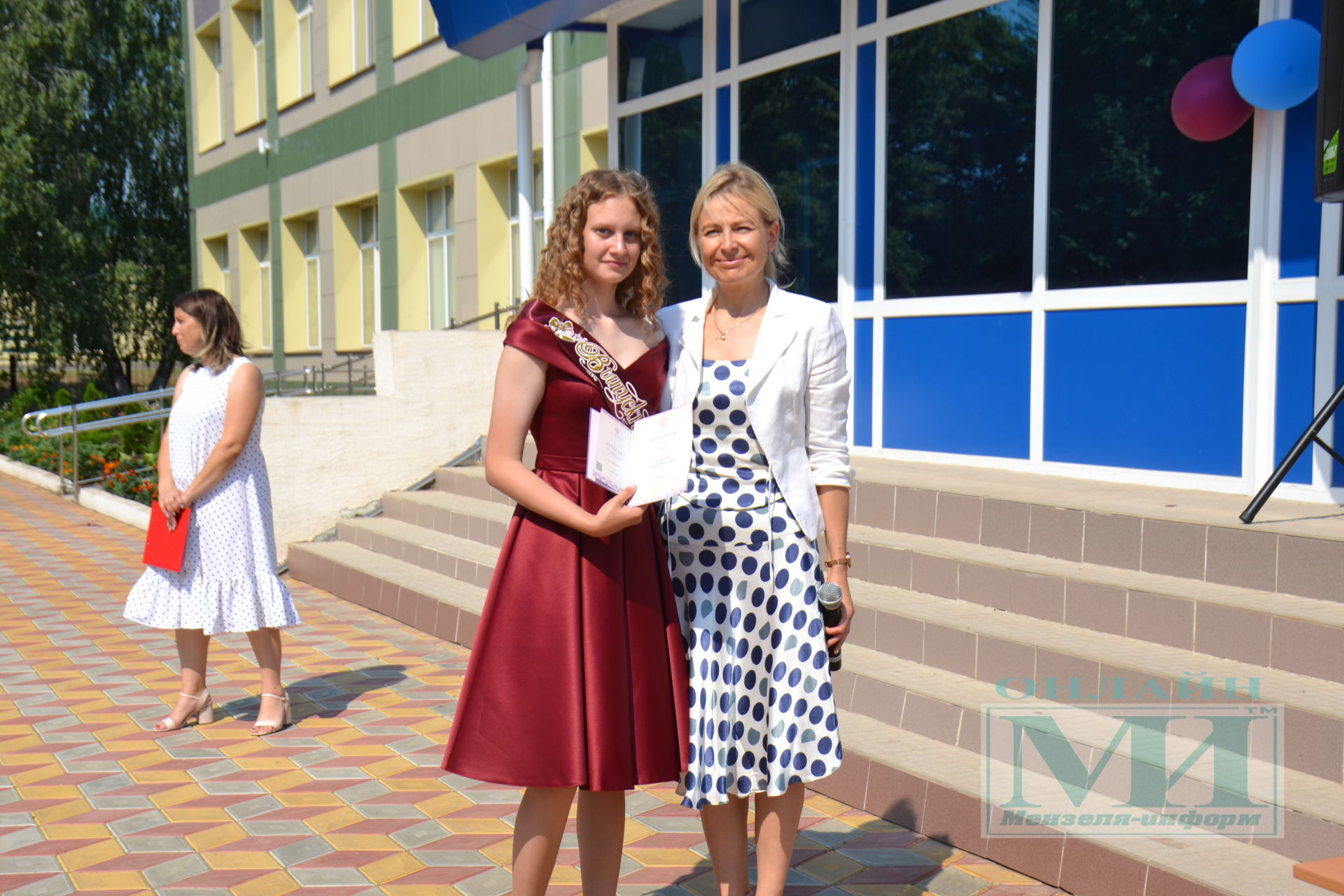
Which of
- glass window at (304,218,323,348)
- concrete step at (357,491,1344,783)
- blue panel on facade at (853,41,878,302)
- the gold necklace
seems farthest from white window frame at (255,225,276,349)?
the gold necklace

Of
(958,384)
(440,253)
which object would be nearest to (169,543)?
(958,384)

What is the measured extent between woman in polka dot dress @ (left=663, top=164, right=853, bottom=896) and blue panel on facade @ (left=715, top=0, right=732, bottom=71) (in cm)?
628

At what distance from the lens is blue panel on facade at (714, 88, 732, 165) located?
8750mm

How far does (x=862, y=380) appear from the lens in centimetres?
775

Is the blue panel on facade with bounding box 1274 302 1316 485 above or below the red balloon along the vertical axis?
below

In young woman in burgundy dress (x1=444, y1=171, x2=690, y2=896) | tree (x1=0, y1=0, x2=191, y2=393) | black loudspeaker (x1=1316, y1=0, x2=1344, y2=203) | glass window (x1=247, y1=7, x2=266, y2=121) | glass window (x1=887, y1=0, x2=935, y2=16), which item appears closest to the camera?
young woman in burgundy dress (x1=444, y1=171, x2=690, y2=896)

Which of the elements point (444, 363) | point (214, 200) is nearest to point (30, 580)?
point (444, 363)

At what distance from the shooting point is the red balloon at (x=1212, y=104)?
536cm

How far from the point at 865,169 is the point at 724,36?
5.96 feet

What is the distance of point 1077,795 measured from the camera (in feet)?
11.6

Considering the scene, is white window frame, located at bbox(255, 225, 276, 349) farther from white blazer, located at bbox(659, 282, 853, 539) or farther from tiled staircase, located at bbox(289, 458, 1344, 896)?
white blazer, located at bbox(659, 282, 853, 539)

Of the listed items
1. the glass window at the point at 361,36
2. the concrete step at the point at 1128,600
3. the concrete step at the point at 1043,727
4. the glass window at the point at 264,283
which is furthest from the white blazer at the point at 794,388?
the glass window at the point at 264,283

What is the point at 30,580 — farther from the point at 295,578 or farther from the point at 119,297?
the point at 119,297

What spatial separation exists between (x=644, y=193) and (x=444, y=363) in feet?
23.4
